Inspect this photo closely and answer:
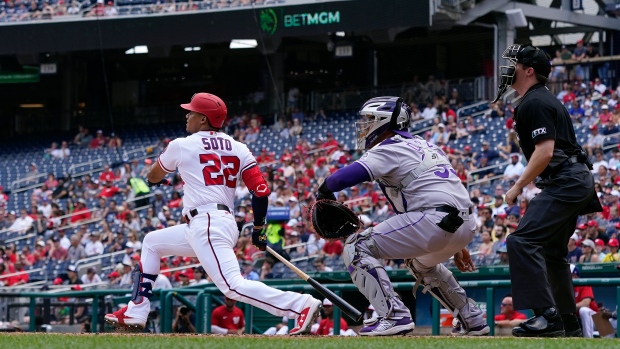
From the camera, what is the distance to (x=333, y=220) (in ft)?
21.0

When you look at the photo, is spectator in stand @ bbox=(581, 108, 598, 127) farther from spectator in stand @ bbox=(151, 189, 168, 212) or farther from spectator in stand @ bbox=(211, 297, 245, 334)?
spectator in stand @ bbox=(211, 297, 245, 334)

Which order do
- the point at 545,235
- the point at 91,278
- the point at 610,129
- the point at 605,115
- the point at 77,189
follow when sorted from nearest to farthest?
the point at 545,235 < the point at 91,278 < the point at 610,129 < the point at 605,115 < the point at 77,189

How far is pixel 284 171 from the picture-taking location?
18.4 metres

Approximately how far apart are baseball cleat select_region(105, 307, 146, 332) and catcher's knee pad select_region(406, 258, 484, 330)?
5.69 feet

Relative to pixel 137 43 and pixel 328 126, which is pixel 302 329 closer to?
pixel 328 126

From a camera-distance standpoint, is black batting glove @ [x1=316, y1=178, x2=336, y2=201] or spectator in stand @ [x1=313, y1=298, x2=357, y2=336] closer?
black batting glove @ [x1=316, y1=178, x2=336, y2=201]

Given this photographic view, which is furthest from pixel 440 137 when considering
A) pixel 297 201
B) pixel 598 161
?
pixel 598 161

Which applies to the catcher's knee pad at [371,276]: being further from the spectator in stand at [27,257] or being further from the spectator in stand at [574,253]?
the spectator in stand at [27,257]

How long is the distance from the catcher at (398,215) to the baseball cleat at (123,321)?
1.36 meters

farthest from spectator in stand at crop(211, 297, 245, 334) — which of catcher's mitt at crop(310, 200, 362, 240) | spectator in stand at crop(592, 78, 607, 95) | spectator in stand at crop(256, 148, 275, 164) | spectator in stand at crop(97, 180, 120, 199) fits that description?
spectator in stand at crop(97, 180, 120, 199)

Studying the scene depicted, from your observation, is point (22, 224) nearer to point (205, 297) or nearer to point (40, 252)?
point (40, 252)

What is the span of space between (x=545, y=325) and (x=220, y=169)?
2228mm

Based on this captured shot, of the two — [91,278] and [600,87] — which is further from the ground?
[600,87]

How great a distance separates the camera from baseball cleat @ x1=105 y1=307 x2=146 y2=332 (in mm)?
6805
